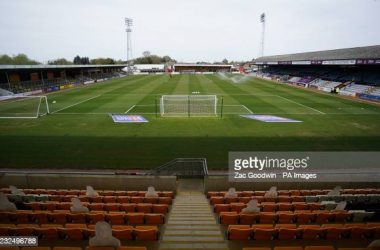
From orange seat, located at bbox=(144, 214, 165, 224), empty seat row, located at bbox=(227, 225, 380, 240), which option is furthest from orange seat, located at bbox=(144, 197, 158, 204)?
empty seat row, located at bbox=(227, 225, 380, 240)

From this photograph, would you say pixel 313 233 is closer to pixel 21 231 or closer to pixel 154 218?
pixel 154 218

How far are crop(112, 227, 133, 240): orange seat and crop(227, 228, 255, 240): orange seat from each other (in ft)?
8.60

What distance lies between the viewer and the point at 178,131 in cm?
2020

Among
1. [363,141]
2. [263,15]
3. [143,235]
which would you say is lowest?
[363,141]

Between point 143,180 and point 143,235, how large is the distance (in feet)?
14.6

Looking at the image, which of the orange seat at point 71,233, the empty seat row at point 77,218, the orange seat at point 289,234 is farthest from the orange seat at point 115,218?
the orange seat at point 289,234

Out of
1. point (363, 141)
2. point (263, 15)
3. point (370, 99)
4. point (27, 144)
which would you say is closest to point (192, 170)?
point (27, 144)

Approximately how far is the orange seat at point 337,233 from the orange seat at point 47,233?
23.3 feet

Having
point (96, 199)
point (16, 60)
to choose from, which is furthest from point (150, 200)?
point (16, 60)

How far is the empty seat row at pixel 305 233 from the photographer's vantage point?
5895mm

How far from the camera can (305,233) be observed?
596 centimetres

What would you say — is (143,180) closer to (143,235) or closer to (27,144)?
(143,235)

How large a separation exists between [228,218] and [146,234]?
253cm

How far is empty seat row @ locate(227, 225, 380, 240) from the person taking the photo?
589cm
